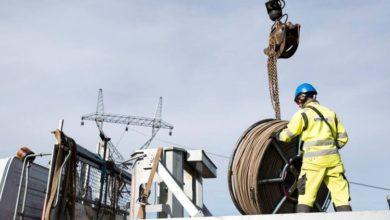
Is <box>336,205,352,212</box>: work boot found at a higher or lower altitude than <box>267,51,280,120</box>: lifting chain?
lower

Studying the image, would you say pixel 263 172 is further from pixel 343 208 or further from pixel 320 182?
pixel 343 208

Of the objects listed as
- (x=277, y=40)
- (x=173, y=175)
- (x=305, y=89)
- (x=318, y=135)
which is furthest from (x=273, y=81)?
(x=173, y=175)

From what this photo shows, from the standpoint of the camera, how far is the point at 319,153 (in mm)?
4625

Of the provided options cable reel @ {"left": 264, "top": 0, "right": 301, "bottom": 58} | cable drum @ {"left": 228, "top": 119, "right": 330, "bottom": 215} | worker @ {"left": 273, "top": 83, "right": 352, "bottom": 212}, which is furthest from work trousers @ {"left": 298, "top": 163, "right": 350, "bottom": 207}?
cable reel @ {"left": 264, "top": 0, "right": 301, "bottom": 58}

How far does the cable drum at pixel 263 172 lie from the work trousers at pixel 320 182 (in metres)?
0.54

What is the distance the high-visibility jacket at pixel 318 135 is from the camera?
182 inches

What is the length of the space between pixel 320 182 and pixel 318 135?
0.47 metres

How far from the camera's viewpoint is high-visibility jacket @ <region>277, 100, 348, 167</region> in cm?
463

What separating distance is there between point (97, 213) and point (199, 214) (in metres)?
2.18

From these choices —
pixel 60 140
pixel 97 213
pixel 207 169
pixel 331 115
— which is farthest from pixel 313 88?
pixel 97 213

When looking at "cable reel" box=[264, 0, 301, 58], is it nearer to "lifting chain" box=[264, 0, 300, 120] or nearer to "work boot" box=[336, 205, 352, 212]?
"lifting chain" box=[264, 0, 300, 120]

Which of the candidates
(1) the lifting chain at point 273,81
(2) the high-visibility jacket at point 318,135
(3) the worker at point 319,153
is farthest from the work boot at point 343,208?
(1) the lifting chain at point 273,81

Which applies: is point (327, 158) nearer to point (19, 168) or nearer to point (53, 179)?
point (53, 179)

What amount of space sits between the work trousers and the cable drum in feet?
1.77
